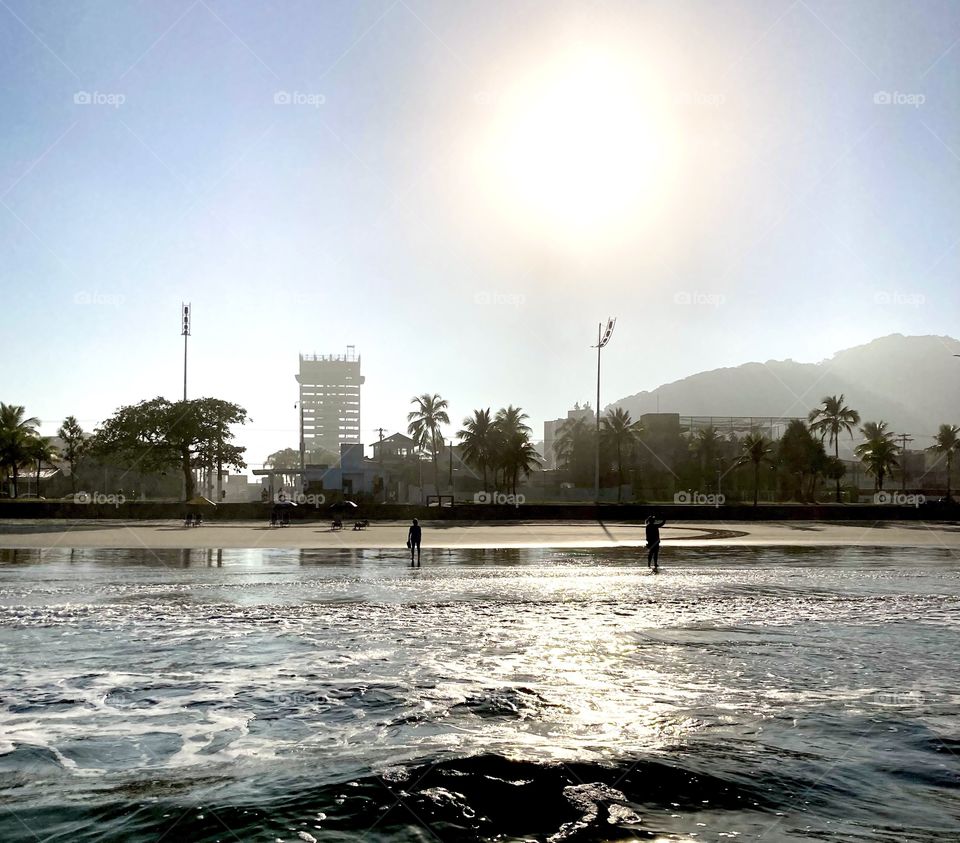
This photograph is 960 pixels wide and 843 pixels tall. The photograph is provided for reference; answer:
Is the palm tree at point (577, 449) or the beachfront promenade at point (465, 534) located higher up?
the palm tree at point (577, 449)

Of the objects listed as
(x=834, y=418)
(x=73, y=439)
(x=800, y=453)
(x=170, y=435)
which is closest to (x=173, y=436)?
(x=170, y=435)

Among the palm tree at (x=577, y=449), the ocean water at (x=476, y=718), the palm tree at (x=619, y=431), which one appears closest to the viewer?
the ocean water at (x=476, y=718)

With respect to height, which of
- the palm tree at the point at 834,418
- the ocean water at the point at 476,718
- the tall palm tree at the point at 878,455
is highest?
the palm tree at the point at 834,418

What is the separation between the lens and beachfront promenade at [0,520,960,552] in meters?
37.7

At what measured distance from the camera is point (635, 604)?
18234 millimetres

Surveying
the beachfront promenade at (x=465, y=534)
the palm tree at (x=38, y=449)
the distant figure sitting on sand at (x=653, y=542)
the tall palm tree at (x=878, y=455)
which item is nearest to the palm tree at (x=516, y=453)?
the beachfront promenade at (x=465, y=534)

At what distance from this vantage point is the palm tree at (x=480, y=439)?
83.3 meters

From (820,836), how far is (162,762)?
18.6ft

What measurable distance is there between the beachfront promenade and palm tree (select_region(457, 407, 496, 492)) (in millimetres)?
26390

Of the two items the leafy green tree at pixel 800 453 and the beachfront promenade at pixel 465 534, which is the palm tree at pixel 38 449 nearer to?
the beachfront promenade at pixel 465 534

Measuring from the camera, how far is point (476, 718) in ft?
30.2

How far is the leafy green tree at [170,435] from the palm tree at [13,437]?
48.2ft

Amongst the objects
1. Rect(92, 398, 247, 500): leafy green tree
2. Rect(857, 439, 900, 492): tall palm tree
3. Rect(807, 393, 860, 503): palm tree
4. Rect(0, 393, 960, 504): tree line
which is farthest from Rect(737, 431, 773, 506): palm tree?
Rect(92, 398, 247, 500): leafy green tree

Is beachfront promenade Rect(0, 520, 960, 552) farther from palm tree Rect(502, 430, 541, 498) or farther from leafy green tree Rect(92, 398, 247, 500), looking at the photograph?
palm tree Rect(502, 430, 541, 498)
